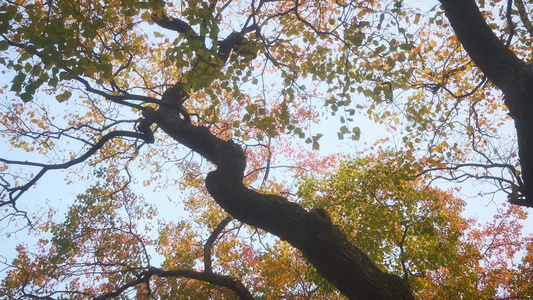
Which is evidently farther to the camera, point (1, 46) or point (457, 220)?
point (457, 220)

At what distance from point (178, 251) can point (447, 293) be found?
831cm

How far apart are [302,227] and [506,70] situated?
3.06 m

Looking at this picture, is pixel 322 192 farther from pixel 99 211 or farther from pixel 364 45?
pixel 99 211

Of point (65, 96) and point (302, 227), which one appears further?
point (302, 227)

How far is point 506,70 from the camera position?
395 centimetres

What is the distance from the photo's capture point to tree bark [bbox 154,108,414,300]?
3.96 m

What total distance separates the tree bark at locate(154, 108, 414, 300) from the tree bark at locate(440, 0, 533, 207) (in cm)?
187

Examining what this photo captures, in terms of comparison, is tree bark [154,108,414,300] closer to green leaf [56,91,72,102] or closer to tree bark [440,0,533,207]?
tree bark [440,0,533,207]

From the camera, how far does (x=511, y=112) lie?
12.6 ft

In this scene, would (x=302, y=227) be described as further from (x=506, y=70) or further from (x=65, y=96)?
(x=65, y=96)

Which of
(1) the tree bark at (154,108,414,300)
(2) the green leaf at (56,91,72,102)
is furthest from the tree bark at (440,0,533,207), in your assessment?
(2) the green leaf at (56,91,72,102)

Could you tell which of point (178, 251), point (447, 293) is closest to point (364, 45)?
point (447, 293)

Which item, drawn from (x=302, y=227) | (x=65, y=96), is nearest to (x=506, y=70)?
(x=302, y=227)

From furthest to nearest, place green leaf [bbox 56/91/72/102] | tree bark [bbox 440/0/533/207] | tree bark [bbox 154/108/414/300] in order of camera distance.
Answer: green leaf [bbox 56/91/72/102]
tree bark [bbox 154/108/414/300]
tree bark [bbox 440/0/533/207]
